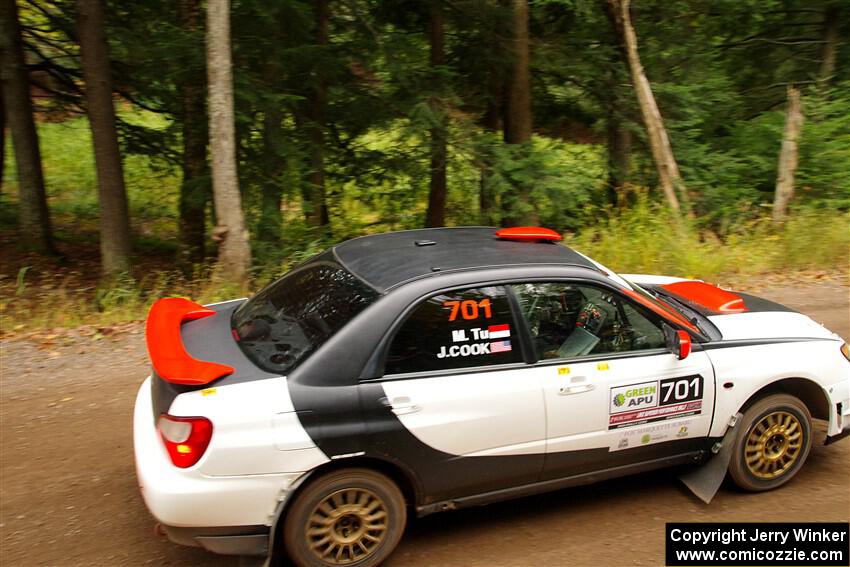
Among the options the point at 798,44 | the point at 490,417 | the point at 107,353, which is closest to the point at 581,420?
the point at 490,417

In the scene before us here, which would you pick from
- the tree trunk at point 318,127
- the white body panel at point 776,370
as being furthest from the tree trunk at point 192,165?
the white body panel at point 776,370

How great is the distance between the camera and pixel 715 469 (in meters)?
4.32

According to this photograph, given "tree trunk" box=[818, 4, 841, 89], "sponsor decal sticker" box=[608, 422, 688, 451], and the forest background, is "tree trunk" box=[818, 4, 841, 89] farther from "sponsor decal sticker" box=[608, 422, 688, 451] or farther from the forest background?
"sponsor decal sticker" box=[608, 422, 688, 451]

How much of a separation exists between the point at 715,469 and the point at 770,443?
16.4 inches

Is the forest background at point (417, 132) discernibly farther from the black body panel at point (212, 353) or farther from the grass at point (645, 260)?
the black body panel at point (212, 353)

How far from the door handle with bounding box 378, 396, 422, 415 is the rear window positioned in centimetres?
46

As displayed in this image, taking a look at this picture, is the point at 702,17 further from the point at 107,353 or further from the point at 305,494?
the point at 305,494

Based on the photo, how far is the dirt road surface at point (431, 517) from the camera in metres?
3.86

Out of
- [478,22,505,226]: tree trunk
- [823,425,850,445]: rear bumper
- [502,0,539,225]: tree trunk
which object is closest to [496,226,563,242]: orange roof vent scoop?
[823,425,850,445]: rear bumper

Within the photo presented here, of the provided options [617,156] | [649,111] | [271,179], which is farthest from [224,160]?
[617,156]

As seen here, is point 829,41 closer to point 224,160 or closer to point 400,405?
point 224,160

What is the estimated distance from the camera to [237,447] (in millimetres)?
3314

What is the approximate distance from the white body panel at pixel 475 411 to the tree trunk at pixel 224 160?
632 cm

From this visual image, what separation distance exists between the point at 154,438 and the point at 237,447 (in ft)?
1.89
